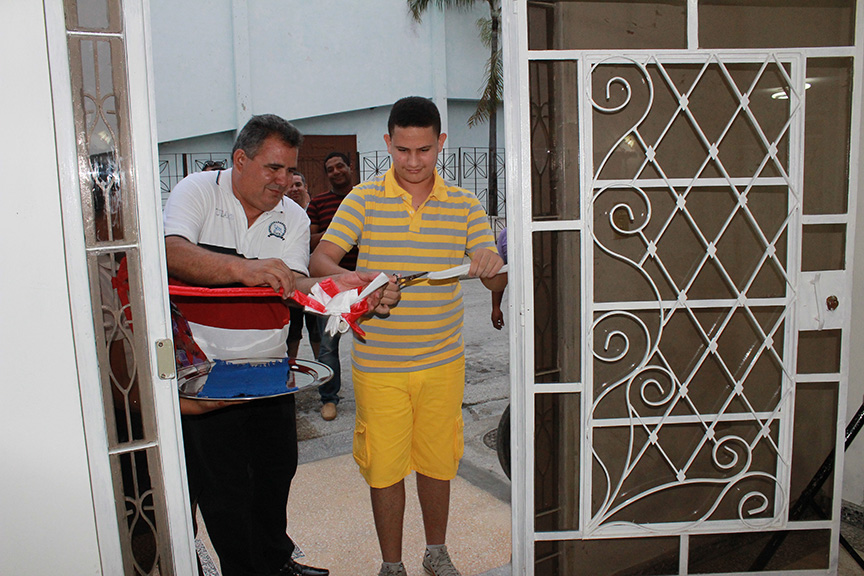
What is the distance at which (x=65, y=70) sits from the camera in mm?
1647

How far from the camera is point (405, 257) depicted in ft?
8.18

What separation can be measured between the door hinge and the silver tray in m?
0.18

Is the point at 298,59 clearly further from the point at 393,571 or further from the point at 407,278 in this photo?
the point at 393,571

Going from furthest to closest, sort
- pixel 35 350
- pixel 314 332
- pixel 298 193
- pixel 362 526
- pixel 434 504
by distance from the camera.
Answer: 1. pixel 298 193
2. pixel 314 332
3. pixel 362 526
4. pixel 434 504
5. pixel 35 350

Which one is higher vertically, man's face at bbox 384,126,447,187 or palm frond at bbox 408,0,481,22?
palm frond at bbox 408,0,481,22

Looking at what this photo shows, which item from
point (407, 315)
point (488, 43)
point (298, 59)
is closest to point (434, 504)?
point (407, 315)

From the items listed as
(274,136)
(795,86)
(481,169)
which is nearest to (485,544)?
(274,136)

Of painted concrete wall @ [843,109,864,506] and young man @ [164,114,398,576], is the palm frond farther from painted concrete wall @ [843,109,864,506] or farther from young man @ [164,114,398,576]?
painted concrete wall @ [843,109,864,506]

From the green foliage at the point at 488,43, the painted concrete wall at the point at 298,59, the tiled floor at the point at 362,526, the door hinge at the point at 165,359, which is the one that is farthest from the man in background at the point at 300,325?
the painted concrete wall at the point at 298,59

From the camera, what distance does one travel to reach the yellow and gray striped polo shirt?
247cm

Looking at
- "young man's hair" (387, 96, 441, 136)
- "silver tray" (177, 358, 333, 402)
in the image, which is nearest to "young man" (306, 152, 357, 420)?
"silver tray" (177, 358, 333, 402)

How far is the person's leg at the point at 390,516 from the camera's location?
2.52 metres

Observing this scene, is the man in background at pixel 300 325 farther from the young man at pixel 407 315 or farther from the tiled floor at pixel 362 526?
the young man at pixel 407 315

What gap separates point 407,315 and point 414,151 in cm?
66
